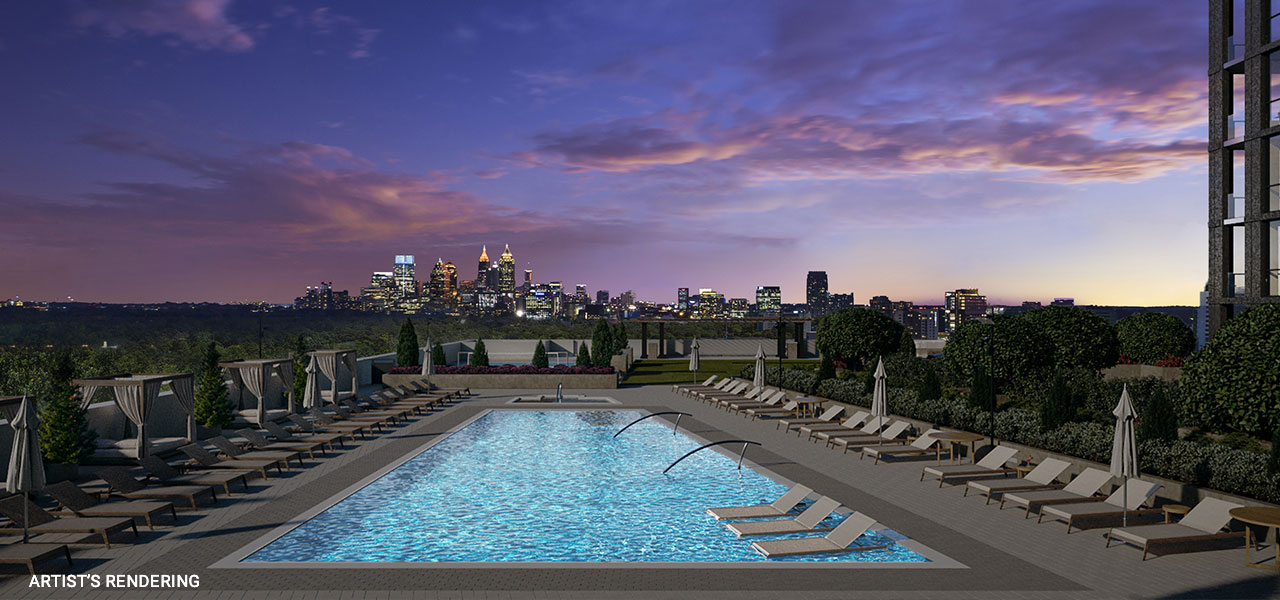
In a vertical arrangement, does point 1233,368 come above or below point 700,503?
above

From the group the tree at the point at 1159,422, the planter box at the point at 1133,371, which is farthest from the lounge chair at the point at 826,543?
the planter box at the point at 1133,371

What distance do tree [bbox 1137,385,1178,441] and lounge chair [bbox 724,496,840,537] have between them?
637cm

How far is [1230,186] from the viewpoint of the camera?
2494 centimetres

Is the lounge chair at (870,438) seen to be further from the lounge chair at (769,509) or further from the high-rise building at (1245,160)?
the high-rise building at (1245,160)

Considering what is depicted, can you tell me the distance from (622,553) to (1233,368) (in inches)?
469

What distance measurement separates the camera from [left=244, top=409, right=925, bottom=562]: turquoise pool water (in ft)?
36.0

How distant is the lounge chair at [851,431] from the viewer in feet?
64.4

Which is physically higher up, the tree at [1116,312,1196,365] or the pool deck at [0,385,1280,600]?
the tree at [1116,312,1196,365]

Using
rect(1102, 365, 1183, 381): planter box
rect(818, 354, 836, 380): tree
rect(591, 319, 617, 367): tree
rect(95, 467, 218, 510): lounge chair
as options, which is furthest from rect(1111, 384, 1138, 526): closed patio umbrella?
rect(591, 319, 617, 367): tree

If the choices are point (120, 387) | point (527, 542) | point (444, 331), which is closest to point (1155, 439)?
point (527, 542)

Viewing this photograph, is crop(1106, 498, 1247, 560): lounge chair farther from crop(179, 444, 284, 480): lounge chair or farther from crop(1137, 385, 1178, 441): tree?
crop(179, 444, 284, 480): lounge chair

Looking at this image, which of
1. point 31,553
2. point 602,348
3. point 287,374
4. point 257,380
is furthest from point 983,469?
point 602,348

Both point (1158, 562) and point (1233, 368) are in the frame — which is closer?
point (1158, 562)

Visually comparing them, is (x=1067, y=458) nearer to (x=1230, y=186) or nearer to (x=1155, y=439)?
(x=1155, y=439)
